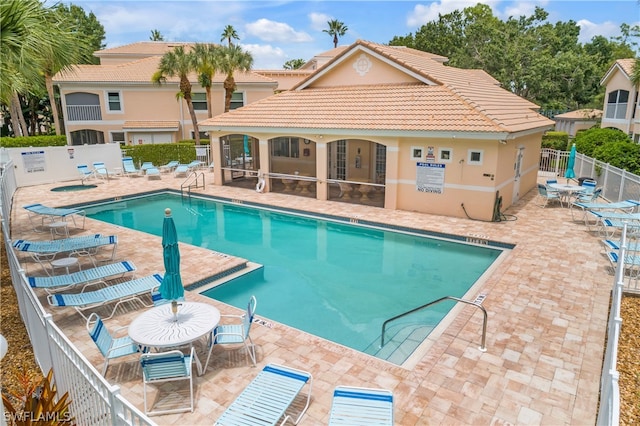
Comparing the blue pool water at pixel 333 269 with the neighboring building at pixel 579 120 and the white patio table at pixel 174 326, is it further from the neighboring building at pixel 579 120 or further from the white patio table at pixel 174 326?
the neighboring building at pixel 579 120

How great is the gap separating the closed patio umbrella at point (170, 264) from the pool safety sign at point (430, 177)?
1211cm

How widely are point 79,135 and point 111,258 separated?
90.7ft

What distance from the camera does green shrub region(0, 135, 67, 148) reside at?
100 ft

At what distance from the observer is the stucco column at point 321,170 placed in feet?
64.4

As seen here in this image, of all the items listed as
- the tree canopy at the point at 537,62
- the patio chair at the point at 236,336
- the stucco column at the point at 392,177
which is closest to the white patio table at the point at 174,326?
the patio chair at the point at 236,336

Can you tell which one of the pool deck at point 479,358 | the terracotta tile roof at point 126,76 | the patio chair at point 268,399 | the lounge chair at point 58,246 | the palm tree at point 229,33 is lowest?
the pool deck at point 479,358

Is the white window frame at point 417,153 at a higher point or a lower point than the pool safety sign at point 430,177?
higher

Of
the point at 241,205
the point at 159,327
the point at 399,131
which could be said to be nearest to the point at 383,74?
the point at 399,131

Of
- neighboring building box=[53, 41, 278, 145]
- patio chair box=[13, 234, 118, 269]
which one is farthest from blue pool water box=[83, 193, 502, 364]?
neighboring building box=[53, 41, 278, 145]

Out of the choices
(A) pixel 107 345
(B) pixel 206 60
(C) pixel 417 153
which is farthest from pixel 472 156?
(B) pixel 206 60

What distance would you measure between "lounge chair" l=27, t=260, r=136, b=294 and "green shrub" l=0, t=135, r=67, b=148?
1031 inches

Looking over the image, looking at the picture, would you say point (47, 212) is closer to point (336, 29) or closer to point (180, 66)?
point (180, 66)

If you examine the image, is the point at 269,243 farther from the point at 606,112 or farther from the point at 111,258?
the point at 606,112

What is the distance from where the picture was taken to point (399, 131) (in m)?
17.0
